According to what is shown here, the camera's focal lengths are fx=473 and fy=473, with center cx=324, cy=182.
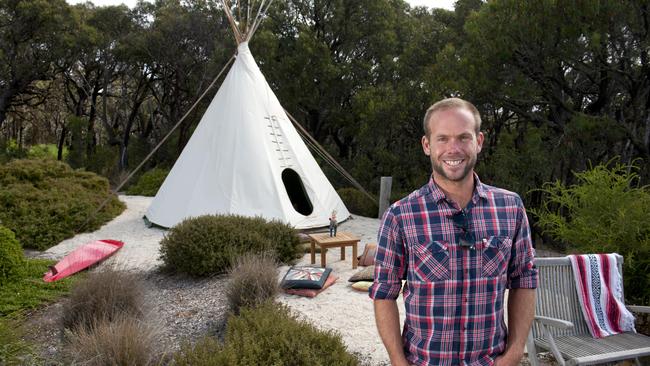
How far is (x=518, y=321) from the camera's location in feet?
6.23

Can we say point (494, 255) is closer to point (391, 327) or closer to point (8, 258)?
point (391, 327)

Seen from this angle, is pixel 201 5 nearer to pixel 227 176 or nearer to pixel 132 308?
pixel 227 176

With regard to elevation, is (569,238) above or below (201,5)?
below

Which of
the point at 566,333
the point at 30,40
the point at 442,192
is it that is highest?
the point at 30,40

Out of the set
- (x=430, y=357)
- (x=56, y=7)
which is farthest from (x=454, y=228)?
(x=56, y=7)

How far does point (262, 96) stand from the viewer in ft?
33.9

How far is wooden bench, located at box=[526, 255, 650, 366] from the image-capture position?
3.10 meters

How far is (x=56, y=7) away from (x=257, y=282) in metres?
18.4

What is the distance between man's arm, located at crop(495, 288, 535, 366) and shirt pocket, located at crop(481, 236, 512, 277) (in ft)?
0.66

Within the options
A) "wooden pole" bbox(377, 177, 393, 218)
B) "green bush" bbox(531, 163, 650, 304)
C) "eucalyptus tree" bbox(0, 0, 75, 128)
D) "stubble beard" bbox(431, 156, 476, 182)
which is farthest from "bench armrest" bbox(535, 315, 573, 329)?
"eucalyptus tree" bbox(0, 0, 75, 128)

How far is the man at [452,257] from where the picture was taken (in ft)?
5.79

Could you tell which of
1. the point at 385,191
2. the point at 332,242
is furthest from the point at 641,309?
the point at 385,191

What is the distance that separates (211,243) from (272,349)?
3.59m

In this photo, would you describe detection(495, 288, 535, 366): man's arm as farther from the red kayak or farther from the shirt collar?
the red kayak
